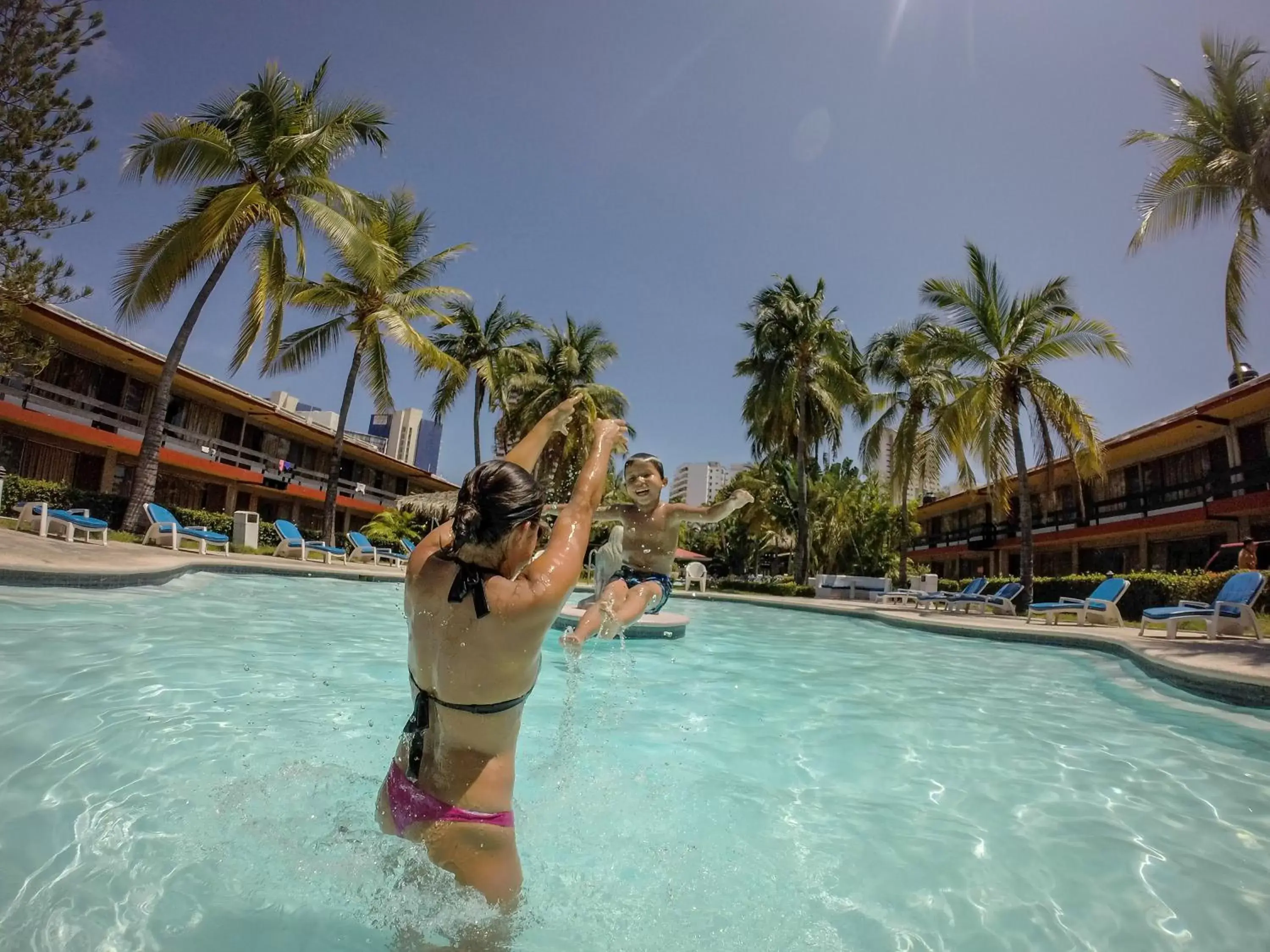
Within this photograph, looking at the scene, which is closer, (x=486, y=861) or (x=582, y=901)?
(x=486, y=861)

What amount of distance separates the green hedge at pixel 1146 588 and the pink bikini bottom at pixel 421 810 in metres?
14.2

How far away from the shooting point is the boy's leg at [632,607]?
541 centimetres

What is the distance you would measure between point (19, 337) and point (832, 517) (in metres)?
35.9

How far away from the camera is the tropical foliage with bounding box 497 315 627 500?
98.2ft

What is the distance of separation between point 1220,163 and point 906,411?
47.1 feet

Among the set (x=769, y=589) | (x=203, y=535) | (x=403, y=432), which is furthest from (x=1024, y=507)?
(x=403, y=432)

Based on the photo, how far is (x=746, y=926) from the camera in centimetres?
236

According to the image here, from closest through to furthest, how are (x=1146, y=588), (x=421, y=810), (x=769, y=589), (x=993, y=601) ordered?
(x=421, y=810), (x=1146, y=588), (x=993, y=601), (x=769, y=589)

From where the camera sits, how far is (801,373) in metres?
28.2

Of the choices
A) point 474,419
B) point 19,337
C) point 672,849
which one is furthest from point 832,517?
point 672,849

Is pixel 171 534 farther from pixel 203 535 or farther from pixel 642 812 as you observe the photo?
pixel 642 812

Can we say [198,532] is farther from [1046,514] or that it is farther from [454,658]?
[1046,514]

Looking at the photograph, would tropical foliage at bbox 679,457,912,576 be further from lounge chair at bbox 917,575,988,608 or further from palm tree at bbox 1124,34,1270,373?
palm tree at bbox 1124,34,1270,373

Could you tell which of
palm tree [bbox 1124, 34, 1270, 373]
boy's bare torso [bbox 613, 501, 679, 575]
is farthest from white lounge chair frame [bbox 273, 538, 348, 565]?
palm tree [bbox 1124, 34, 1270, 373]
